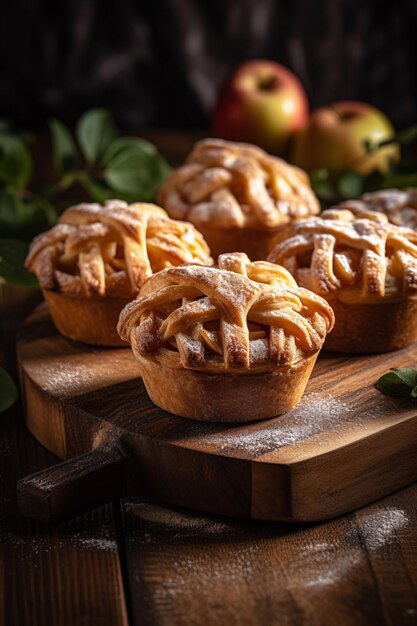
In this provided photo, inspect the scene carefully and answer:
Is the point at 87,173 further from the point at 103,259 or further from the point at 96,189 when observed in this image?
the point at 103,259

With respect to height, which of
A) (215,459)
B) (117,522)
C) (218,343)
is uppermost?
(218,343)

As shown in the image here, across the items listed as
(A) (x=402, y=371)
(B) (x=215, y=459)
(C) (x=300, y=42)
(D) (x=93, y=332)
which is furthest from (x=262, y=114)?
(B) (x=215, y=459)

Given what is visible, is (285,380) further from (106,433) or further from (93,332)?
(93,332)

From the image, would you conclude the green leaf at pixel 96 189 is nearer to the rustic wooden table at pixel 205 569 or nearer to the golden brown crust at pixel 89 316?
the golden brown crust at pixel 89 316

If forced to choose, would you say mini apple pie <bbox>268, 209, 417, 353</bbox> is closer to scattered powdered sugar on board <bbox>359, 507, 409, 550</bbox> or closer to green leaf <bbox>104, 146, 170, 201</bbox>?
scattered powdered sugar on board <bbox>359, 507, 409, 550</bbox>

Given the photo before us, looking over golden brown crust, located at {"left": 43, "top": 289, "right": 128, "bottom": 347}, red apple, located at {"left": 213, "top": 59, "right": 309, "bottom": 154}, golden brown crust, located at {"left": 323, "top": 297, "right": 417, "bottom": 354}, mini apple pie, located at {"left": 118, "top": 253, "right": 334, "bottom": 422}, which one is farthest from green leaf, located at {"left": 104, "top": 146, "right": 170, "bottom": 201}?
mini apple pie, located at {"left": 118, "top": 253, "right": 334, "bottom": 422}

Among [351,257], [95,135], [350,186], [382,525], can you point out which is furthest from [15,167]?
[382,525]
